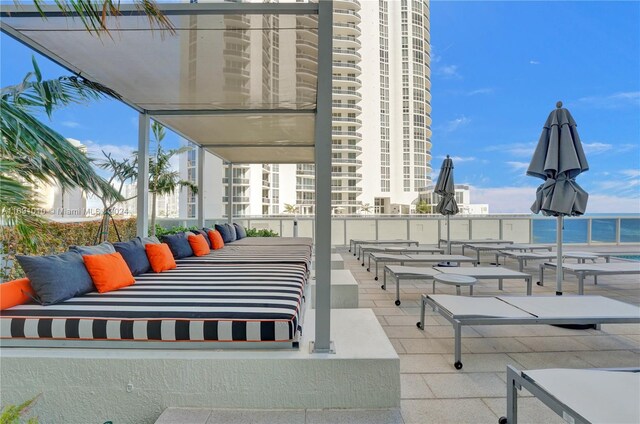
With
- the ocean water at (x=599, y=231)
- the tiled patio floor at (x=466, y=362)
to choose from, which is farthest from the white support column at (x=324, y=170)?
the ocean water at (x=599, y=231)

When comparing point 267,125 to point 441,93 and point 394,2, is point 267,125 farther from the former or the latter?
point 441,93

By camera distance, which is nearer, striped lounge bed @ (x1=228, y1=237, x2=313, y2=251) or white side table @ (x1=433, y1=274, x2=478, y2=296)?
white side table @ (x1=433, y1=274, x2=478, y2=296)

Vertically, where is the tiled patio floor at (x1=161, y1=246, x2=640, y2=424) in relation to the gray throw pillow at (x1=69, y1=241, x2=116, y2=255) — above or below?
below

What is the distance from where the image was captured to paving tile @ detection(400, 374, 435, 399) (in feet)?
7.13

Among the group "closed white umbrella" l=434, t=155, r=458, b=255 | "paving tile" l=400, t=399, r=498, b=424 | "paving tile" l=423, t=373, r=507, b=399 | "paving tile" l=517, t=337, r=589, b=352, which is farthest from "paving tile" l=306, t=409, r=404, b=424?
"closed white umbrella" l=434, t=155, r=458, b=255

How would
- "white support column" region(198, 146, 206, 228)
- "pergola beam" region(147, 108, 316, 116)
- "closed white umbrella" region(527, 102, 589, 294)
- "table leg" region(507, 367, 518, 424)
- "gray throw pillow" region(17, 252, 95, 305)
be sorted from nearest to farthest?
"table leg" region(507, 367, 518, 424), "gray throw pillow" region(17, 252, 95, 305), "closed white umbrella" region(527, 102, 589, 294), "pergola beam" region(147, 108, 316, 116), "white support column" region(198, 146, 206, 228)

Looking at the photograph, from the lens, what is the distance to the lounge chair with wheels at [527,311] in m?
2.69

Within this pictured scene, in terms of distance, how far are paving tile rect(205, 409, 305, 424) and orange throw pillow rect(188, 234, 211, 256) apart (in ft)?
10.3

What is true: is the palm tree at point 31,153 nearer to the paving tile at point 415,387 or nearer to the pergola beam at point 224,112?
the pergola beam at point 224,112

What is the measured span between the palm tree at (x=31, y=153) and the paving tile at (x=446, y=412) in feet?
8.61

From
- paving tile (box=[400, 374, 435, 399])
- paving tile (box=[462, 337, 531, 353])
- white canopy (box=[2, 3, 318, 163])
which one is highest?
white canopy (box=[2, 3, 318, 163])

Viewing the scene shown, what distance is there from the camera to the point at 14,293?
2.25 metres

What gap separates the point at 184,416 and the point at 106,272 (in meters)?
1.43

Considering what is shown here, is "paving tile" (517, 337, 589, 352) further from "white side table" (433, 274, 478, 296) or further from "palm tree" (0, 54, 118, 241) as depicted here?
"palm tree" (0, 54, 118, 241)
